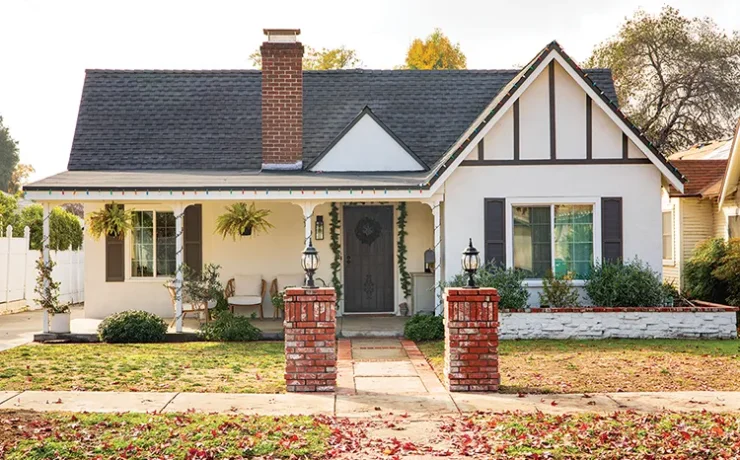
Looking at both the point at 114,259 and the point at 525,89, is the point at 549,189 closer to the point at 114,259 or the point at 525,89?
the point at 525,89

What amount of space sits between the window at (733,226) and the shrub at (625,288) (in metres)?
5.03

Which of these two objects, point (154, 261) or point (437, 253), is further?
point (154, 261)

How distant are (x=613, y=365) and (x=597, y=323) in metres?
2.85

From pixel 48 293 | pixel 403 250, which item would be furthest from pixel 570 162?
pixel 48 293

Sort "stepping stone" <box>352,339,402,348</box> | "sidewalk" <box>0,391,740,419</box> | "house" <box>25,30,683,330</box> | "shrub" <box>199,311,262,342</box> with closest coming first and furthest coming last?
1. "sidewalk" <box>0,391,740,419</box>
2. "stepping stone" <box>352,339,402,348</box>
3. "shrub" <box>199,311,262,342</box>
4. "house" <box>25,30,683,330</box>

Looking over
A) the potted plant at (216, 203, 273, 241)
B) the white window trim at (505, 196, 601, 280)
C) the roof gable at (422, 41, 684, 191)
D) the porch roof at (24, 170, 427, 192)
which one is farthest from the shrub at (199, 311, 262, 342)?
the white window trim at (505, 196, 601, 280)

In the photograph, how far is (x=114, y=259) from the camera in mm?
16141

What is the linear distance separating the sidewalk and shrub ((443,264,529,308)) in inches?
193

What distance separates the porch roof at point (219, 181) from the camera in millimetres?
13383

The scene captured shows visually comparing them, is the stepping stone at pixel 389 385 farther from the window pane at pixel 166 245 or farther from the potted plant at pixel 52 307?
the window pane at pixel 166 245

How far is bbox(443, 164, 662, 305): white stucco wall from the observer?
1428cm

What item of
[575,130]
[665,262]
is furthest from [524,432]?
[665,262]

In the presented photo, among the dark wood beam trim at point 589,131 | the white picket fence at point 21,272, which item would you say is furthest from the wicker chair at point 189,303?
the dark wood beam trim at point 589,131

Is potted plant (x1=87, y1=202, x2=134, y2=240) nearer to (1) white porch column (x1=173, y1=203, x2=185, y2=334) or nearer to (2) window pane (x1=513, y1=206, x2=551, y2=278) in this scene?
(1) white porch column (x1=173, y1=203, x2=185, y2=334)
